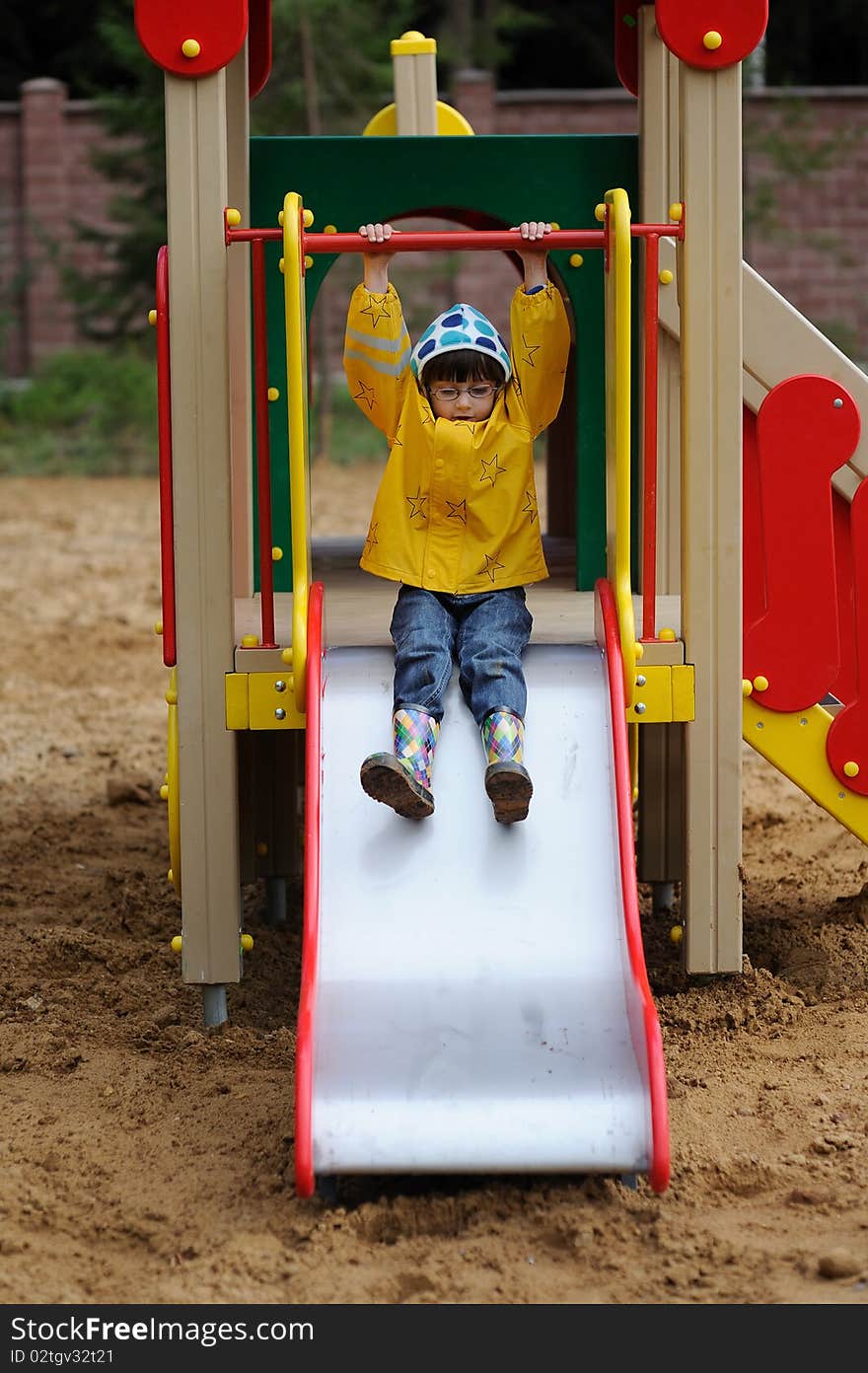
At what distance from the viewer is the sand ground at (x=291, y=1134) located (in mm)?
2799

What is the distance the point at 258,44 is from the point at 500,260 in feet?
41.1

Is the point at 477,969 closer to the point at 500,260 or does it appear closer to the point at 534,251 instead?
the point at 534,251

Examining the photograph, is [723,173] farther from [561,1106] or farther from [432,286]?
[432,286]

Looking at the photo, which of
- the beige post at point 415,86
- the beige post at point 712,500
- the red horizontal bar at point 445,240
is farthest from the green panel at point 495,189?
the beige post at point 415,86

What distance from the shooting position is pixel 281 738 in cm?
479

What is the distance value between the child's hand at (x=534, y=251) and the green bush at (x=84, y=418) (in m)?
11.3

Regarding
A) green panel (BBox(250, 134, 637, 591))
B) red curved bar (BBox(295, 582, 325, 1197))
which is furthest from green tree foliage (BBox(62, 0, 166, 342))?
red curved bar (BBox(295, 582, 325, 1197))

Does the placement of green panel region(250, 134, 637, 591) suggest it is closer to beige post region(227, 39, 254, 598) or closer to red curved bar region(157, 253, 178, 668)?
beige post region(227, 39, 254, 598)

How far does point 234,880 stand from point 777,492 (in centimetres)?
165

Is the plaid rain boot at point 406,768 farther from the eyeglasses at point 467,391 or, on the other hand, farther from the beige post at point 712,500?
the eyeglasses at point 467,391

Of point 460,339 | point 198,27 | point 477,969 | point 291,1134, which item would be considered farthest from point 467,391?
point 291,1134

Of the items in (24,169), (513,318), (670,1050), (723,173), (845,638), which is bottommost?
(670,1050)

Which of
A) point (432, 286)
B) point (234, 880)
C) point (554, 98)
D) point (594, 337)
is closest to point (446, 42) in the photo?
point (554, 98)

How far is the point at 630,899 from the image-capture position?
3250 millimetres
